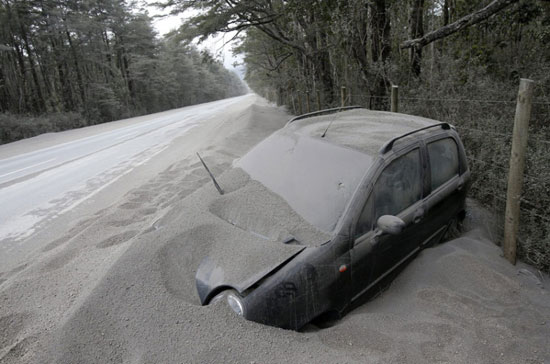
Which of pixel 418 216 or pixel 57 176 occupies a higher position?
pixel 418 216

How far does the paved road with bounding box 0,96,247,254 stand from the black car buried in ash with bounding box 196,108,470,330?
13.4 feet

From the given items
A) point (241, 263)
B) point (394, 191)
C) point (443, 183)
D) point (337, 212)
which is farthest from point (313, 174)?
point (443, 183)

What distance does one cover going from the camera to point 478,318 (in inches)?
104

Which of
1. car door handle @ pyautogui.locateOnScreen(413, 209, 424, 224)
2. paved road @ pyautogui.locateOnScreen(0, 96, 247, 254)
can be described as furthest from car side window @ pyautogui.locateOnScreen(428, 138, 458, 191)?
paved road @ pyautogui.locateOnScreen(0, 96, 247, 254)

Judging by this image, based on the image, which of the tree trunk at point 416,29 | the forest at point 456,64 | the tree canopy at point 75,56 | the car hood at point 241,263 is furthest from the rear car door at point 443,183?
the tree canopy at point 75,56

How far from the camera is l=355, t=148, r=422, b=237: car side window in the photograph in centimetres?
271

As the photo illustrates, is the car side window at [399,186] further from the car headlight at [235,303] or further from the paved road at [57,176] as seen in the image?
the paved road at [57,176]

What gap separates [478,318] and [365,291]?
0.92 metres

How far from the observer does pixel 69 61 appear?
28078 millimetres

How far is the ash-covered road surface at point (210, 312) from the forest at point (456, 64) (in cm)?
107

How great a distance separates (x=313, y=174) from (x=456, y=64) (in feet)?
19.6

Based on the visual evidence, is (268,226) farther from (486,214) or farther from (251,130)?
(251,130)

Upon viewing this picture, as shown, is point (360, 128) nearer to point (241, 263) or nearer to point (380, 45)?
point (241, 263)

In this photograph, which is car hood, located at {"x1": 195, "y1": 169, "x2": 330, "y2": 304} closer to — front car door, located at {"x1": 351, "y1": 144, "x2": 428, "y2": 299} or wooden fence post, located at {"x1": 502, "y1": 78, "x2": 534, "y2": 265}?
front car door, located at {"x1": 351, "y1": 144, "x2": 428, "y2": 299}
